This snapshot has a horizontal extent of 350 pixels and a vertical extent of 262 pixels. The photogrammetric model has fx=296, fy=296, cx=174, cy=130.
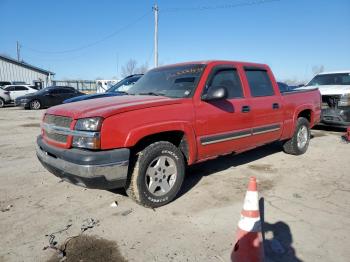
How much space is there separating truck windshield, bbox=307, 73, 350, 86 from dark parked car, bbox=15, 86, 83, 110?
15.3m

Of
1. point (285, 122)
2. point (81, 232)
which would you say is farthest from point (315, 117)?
point (81, 232)

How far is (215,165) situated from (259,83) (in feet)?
5.50

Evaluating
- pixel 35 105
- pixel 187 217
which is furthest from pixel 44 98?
pixel 187 217

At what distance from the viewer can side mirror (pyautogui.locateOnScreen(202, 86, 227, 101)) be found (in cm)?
384

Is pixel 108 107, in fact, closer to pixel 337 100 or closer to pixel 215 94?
pixel 215 94

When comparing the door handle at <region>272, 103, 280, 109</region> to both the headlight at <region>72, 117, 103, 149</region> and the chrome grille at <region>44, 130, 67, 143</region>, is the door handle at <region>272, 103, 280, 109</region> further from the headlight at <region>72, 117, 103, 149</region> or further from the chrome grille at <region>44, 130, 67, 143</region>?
the chrome grille at <region>44, 130, 67, 143</region>

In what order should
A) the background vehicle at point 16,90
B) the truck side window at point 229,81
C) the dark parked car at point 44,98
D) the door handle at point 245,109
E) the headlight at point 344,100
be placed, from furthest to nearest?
1. the background vehicle at point 16,90
2. the dark parked car at point 44,98
3. the headlight at point 344,100
4. the door handle at point 245,109
5. the truck side window at point 229,81

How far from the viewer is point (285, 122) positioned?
18.2 feet

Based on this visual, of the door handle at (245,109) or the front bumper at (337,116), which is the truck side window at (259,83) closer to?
the door handle at (245,109)

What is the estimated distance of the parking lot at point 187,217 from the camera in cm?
277

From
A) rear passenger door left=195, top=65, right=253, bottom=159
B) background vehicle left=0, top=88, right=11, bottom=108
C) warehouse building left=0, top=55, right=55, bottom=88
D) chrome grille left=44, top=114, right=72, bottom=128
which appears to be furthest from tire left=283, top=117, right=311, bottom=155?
warehouse building left=0, top=55, right=55, bottom=88

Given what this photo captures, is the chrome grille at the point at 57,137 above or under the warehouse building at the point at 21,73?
under

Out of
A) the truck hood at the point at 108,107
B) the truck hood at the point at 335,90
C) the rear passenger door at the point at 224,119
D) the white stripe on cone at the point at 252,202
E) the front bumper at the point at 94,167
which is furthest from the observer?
the truck hood at the point at 335,90

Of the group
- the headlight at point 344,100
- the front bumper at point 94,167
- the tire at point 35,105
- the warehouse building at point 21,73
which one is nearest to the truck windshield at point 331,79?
the headlight at point 344,100
